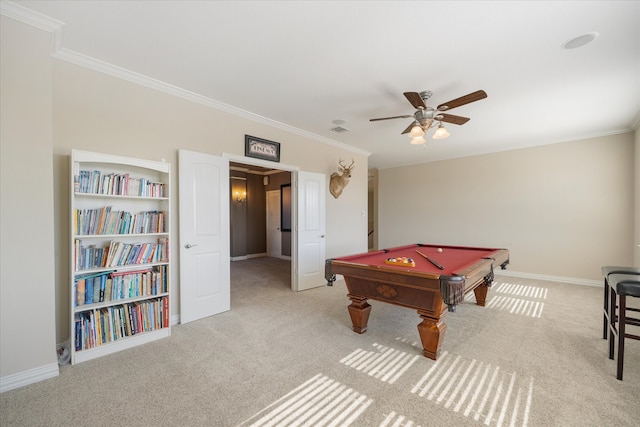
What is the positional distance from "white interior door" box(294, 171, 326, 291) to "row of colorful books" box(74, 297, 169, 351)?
2166 mm

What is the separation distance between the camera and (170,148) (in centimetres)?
306

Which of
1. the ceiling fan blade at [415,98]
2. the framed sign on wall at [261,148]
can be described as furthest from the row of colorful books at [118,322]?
the ceiling fan blade at [415,98]

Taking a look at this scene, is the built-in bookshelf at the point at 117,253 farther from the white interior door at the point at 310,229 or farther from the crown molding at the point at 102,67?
the white interior door at the point at 310,229

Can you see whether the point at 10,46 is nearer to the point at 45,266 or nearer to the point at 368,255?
the point at 45,266

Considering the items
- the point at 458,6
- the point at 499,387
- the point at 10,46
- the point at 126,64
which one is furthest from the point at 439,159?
the point at 10,46

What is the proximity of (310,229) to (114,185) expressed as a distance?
9.30 feet

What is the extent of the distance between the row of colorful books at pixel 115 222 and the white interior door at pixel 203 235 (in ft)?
1.17

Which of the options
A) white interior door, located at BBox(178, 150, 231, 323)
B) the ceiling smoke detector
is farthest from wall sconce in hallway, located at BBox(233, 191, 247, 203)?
white interior door, located at BBox(178, 150, 231, 323)

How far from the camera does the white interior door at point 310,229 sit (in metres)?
4.52

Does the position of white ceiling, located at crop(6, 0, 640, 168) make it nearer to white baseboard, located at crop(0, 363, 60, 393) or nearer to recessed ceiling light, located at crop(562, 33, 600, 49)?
recessed ceiling light, located at crop(562, 33, 600, 49)

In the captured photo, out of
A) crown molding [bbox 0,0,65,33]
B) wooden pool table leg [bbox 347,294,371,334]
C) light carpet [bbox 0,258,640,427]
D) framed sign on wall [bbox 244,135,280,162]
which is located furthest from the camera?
framed sign on wall [bbox 244,135,280,162]

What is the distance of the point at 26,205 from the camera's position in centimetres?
195

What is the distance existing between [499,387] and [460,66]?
8.92ft

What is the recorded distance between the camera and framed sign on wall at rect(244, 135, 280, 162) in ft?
12.4
